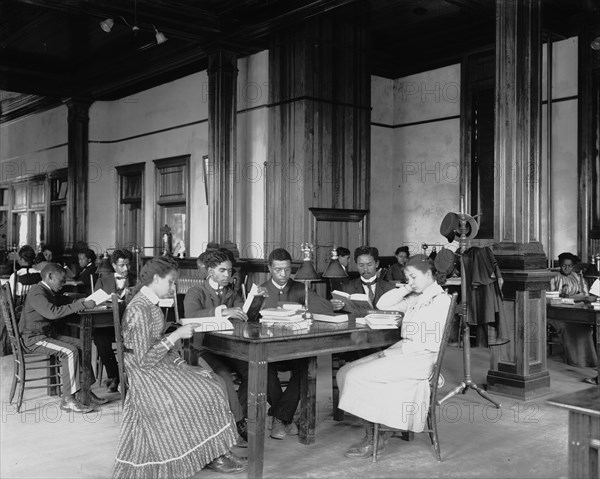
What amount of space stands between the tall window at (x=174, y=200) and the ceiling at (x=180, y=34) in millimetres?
1550

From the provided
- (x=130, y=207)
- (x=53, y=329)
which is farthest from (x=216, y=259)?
(x=130, y=207)

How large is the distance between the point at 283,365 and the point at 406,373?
1130 millimetres

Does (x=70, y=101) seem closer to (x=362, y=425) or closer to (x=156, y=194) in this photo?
(x=156, y=194)

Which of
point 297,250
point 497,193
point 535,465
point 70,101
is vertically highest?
point 70,101

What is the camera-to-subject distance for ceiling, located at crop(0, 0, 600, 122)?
27.9 ft

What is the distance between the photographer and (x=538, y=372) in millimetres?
6328

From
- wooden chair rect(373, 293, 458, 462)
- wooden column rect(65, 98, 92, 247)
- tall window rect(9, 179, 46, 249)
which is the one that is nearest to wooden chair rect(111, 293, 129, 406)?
wooden chair rect(373, 293, 458, 462)

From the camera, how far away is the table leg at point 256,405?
3979mm

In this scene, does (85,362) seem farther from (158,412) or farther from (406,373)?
(406,373)

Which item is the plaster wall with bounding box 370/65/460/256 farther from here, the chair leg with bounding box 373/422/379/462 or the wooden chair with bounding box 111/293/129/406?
the wooden chair with bounding box 111/293/129/406

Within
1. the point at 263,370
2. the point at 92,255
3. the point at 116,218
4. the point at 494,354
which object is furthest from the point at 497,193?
the point at 116,218

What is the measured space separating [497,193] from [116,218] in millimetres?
8946

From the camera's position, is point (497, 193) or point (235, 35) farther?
point (235, 35)

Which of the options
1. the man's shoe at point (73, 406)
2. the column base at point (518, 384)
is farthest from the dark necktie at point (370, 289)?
the man's shoe at point (73, 406)
